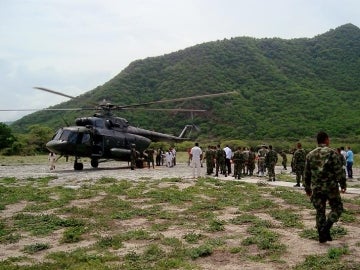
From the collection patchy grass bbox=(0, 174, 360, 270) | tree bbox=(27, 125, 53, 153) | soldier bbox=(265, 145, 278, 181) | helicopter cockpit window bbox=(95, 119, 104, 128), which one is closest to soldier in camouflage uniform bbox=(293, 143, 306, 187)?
patchy grass bbox=(0, 174, 360, 270)

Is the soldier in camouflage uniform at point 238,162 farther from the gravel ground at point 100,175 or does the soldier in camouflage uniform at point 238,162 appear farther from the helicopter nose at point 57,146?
the helicopter nose at point 57,146

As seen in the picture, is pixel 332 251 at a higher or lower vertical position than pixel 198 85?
lower

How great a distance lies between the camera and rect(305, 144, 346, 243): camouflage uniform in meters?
7.41

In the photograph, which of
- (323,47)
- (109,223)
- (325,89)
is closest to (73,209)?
(109,223)

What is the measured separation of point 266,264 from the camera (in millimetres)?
6461

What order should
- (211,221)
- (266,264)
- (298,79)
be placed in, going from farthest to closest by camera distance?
(298,79), (211,221), (266,264)

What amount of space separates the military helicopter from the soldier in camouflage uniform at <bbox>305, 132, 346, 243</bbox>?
14300mm

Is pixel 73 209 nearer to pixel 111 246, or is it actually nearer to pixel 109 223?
pixel 109 223

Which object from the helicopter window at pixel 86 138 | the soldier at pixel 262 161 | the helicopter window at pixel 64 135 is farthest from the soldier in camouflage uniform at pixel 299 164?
the helicopter window at pixel 64 135

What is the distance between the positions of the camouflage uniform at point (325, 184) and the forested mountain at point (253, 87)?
58.0 m

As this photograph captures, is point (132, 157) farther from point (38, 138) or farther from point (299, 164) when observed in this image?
→ point (38, 138)

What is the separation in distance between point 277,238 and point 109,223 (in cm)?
360

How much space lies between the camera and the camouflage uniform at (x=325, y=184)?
7.41 metres

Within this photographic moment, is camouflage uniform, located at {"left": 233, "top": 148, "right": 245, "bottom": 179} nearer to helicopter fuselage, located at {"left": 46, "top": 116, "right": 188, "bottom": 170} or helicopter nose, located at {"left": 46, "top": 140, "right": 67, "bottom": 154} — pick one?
helicopter fuselage, located at {"left": 46, "top": 116, "right": 188, "bottom": 170}
